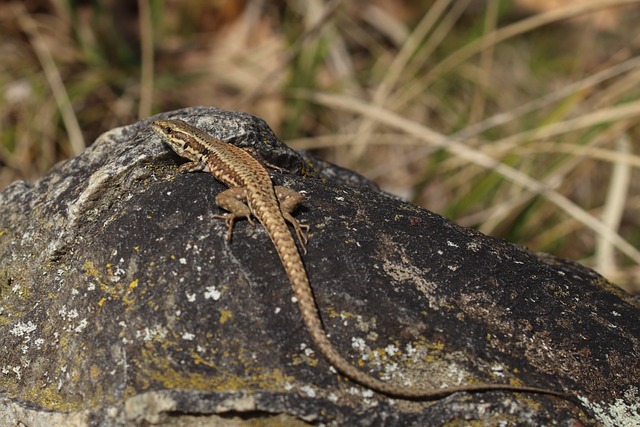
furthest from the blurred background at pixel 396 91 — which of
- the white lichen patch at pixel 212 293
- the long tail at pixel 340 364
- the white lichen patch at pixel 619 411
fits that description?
the white lichen patch at pixel 212 293

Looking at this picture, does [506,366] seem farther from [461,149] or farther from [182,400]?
[461,149]

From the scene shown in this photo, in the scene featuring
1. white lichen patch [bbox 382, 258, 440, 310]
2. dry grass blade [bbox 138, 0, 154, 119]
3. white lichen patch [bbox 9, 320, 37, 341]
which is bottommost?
white lichen patch [bbox 9, 320, 37, 341]

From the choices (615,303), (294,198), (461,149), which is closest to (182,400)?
(294,198)

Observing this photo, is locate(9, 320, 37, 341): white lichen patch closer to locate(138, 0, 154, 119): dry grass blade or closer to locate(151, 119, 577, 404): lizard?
locate(151, 119, 577, 404): lizard

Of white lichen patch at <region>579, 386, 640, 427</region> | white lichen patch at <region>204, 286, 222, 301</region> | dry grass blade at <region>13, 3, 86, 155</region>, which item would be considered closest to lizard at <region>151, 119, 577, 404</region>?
white lichen patch at <region>579, 386, 640, 427</region>

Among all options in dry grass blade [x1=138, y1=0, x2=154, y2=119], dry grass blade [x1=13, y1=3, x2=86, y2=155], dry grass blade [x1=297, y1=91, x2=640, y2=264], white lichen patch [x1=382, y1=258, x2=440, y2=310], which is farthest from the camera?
dry grass blade [x1=138, y1=0, x2=154, y2=119]

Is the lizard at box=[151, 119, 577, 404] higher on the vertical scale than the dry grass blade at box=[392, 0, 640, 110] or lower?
lower
